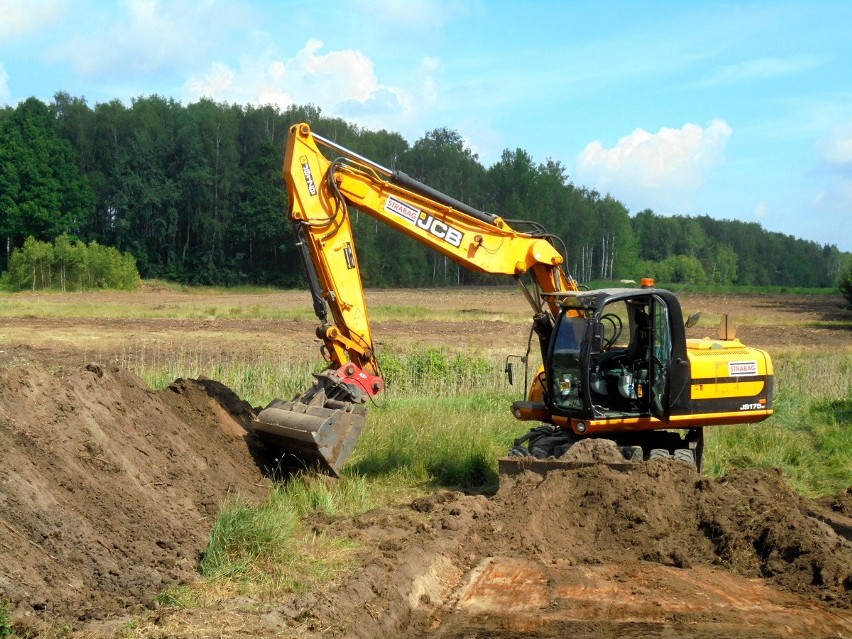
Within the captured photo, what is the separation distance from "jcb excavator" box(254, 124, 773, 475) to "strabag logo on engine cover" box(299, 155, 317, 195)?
11 millimetres

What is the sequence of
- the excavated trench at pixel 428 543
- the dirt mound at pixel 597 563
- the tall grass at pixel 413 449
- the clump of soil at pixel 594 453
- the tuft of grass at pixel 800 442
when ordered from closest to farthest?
1. the excavated trench at pixel 428 543
2. the dirt mound at pixel 597 563
3. the tall grass at pixel 413 449
4. the clump of soil at pixel 594 453
5. the tuft of grass at pixel 800 442

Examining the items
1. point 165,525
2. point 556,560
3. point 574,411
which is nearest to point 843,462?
point 574,411

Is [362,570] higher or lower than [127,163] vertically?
lower

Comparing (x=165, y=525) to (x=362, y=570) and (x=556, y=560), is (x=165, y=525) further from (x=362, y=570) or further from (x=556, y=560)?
(x=556, y=560)

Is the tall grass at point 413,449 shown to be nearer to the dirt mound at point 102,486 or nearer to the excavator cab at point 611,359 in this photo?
the dirt mound at point 102,486

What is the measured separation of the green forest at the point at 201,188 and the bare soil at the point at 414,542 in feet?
176

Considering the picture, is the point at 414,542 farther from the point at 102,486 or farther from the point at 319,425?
the point at 102,486

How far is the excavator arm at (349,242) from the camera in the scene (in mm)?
10648

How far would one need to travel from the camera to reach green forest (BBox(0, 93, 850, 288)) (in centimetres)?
6719

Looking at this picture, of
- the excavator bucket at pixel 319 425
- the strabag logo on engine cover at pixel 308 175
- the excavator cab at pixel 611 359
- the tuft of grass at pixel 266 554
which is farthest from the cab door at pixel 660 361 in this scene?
the strabag logo on engine cover at pixel 308 175

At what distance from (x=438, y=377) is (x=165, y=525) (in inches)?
431

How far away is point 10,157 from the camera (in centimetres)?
6625

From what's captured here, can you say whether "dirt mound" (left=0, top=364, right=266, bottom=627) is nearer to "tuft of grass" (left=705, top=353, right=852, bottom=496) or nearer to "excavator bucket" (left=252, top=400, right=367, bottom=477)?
"excavator bucket" (left=252, top=400, right=367, bottom=477)

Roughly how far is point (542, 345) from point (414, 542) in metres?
3.67
